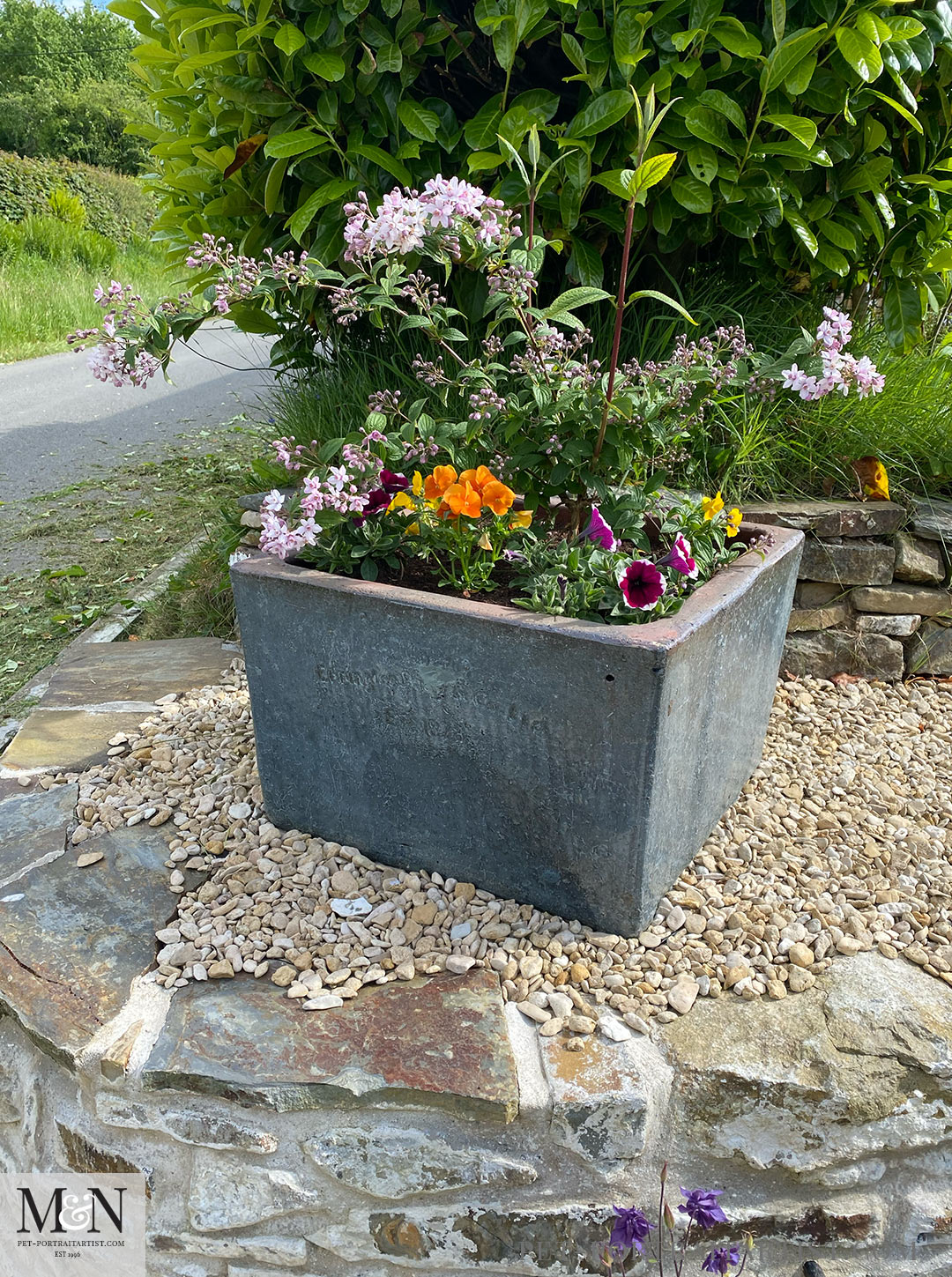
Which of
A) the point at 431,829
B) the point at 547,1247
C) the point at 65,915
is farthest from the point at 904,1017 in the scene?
the point at 65,915

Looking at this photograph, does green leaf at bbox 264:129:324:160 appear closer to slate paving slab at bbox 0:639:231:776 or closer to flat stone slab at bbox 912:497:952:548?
slate paving slab at bbox 0:639:231:776

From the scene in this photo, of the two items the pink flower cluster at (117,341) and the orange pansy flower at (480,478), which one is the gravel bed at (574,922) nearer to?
the orange pansy flower at (480,478)

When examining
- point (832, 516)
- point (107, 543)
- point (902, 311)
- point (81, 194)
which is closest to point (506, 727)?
point (832, 516)

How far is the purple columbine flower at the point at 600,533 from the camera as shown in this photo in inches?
71.3

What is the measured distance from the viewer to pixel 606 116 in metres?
2.27

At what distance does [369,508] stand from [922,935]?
1.33 m

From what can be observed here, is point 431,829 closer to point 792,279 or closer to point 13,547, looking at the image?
point 792,279

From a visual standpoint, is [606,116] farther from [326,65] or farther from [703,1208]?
[703,1208]

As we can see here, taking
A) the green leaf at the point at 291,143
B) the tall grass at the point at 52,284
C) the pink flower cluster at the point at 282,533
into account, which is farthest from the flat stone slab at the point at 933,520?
the tall grass at the point at 52,284

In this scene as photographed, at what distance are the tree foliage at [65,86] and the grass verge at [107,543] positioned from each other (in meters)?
21.2

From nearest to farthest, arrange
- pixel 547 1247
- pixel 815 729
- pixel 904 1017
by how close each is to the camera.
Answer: pixel 547 1247, pixel 904 1017, pixel 815 729

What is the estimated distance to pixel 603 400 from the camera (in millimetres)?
1771

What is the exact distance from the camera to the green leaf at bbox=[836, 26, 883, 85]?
2125 millimetres

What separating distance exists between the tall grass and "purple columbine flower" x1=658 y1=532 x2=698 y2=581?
843 centimetres
